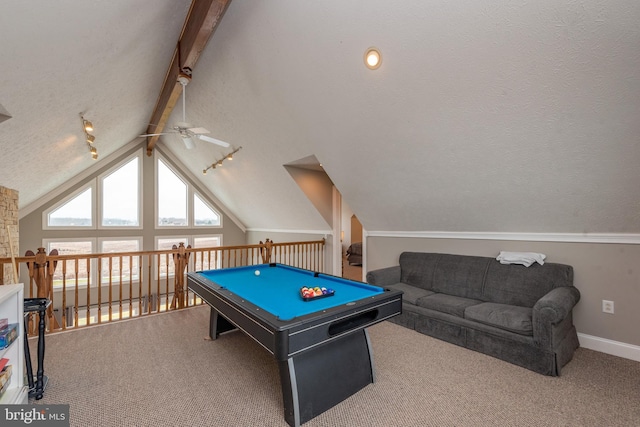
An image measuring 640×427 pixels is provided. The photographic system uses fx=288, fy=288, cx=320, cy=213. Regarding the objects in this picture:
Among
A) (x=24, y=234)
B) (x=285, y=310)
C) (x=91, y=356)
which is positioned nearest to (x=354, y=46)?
(x=285, y=310)

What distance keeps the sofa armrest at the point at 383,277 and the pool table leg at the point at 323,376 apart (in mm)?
1559

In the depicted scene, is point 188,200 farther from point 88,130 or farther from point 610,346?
point 610,346

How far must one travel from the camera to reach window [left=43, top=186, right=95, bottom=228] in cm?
656

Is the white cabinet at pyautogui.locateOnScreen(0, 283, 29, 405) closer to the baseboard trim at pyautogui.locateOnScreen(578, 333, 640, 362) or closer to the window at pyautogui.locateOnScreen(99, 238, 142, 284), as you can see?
the baseboard trim at pyautogui.locateOnScreen(578, 333, 640, 362)

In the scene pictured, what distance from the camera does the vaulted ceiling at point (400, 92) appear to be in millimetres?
2016

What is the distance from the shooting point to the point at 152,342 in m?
3.07

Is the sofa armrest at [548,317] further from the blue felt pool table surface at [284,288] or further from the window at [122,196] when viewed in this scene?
the window at [122,196]

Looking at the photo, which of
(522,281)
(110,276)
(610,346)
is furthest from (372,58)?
(110,276)

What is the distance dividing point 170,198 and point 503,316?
7987 millimetres

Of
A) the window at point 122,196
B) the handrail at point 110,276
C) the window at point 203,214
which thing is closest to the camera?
the handrail at point 110,276

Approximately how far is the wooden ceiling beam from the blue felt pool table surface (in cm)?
250

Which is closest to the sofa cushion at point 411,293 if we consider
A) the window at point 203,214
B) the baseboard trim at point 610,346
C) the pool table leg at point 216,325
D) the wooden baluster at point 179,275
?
the baseboard trim at point 610,346

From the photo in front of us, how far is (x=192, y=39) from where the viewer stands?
3088mm

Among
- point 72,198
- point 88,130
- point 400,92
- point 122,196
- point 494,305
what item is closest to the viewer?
point 400,92
